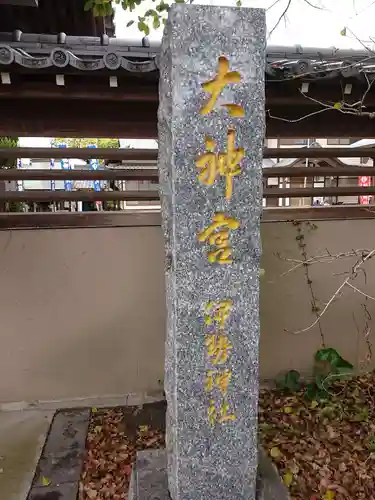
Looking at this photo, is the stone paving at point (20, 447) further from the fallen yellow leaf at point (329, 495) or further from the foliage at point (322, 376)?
the foliage at point (322, 376)

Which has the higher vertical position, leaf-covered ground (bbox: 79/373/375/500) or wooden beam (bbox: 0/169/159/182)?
wooden beam (bbox: 0/169/159/182)

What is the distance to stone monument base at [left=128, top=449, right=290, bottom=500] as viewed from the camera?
272 cm

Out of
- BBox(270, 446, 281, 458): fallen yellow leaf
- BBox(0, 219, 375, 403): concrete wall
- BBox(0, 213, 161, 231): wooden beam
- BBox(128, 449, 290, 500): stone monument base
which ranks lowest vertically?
BBox(270, 446, 281, 458): fallen yellow leaf

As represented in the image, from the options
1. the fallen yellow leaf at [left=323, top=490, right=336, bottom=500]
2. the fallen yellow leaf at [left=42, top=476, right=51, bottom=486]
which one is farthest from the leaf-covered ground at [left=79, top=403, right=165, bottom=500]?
the fallen yellow leaf at [left=323, top=490, right=336, bottom=500]

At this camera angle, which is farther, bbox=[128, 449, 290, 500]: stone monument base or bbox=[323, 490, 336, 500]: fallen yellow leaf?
bbox=[323, 490, 336, 500]: fallen yellow leaf

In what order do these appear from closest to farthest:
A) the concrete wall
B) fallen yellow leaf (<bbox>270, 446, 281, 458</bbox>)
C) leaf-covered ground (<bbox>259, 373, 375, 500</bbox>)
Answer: leaf-covered ground (<bbox>259, 373, 375, 500</bbox>), fallen yellow leaf (<bbox>270, 446, 281, 458</bbox>), the concrete wall

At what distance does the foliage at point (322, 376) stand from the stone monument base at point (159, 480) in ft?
5.61

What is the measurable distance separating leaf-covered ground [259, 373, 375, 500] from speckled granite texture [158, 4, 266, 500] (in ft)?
→ 3.67

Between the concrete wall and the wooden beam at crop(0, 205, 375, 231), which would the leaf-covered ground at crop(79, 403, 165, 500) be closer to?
the concrete wall

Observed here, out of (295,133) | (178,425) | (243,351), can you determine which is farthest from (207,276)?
(295,133)

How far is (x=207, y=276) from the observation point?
230cm

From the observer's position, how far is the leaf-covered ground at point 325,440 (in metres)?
3.39

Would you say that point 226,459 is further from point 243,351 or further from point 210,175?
point 210,175

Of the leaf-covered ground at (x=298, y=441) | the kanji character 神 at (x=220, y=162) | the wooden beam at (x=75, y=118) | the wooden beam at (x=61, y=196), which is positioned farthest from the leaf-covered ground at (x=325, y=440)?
the wooden beam at (x=75, y=118)
